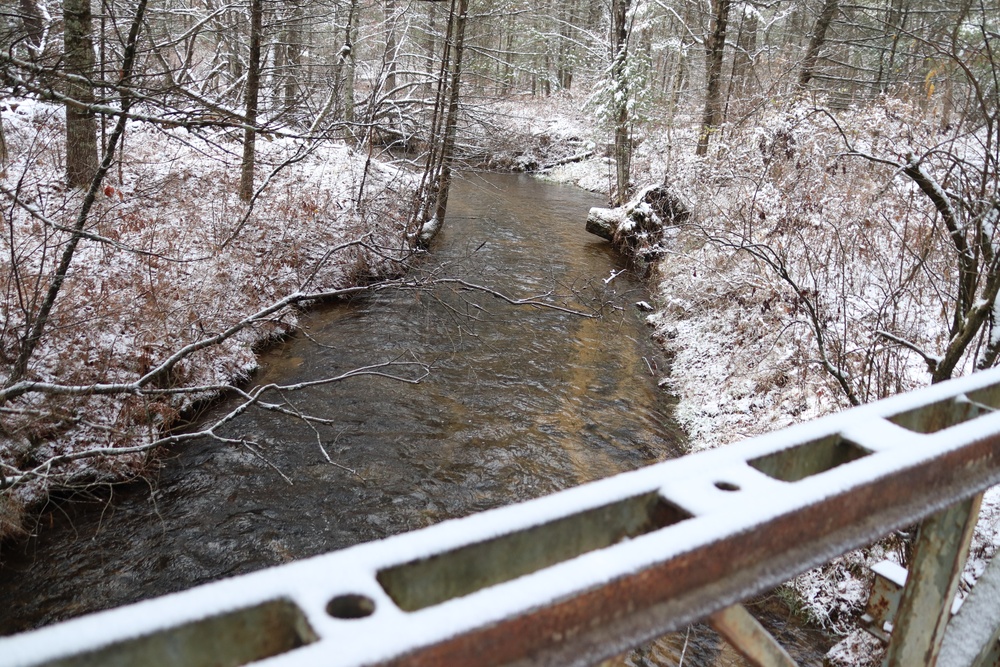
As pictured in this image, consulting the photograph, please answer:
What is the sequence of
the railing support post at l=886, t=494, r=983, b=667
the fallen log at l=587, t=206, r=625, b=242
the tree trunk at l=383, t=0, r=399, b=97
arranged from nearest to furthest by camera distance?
the railing support post at l=886, t=494, r=983, b=667 < the tree trunk at l=383, t=0, r=399, b=97 < the fallen log at l=587, t=206, r=625, b=242

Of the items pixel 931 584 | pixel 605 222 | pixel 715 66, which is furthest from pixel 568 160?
pixel 931 584

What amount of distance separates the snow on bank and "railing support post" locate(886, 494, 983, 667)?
12.4 ft

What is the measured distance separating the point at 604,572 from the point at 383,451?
601 cm

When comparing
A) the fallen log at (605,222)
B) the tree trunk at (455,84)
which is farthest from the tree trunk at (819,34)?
the tree trunk at (455,84)

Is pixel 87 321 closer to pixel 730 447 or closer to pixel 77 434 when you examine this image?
pixel 77 434

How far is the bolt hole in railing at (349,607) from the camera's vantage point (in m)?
1.02

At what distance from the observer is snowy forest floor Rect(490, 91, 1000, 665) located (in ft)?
16.7

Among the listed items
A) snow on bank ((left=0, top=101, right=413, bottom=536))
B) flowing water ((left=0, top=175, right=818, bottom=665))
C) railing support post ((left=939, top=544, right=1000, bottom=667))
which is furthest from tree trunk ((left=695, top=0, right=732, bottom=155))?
railing support post ((left=939, top=544, right=1000, bottom=667))

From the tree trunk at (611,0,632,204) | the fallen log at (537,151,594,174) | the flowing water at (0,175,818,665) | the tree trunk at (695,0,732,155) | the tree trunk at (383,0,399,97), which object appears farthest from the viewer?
the fallen log at (537,151,594,174)

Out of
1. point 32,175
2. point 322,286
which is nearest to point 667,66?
point 322,286

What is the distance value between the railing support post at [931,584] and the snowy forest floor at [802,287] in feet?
9.99

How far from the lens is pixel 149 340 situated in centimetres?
727

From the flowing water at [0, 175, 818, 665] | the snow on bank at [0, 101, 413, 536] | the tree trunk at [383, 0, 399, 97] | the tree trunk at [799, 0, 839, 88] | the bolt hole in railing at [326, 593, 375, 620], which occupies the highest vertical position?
the tree trunk at [799, 0, 839, 88]

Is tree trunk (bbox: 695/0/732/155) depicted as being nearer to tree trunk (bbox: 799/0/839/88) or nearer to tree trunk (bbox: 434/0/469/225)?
tree trunk (bbox: 799/0/839/88)
